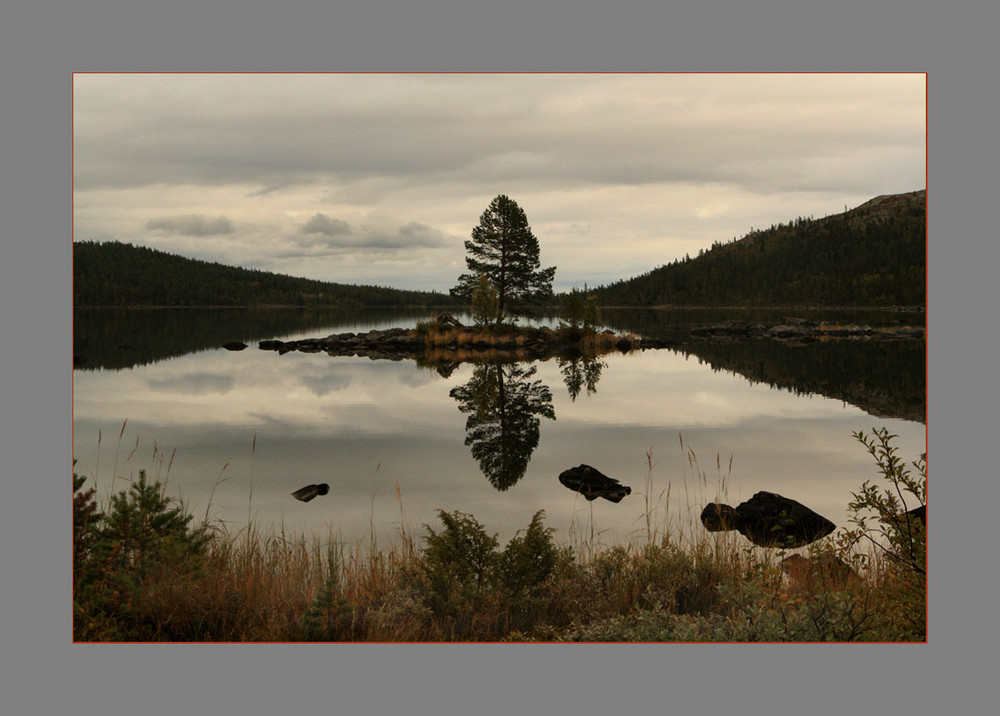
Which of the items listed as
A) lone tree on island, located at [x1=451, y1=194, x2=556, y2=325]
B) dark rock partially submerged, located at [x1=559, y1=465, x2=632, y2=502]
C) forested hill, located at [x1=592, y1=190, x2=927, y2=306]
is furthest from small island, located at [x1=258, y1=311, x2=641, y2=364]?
dark rock partially submerged, located at [x1=559, y1=465, x2=632, y2=502]

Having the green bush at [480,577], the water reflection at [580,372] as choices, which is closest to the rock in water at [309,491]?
the green bush at [480,577]

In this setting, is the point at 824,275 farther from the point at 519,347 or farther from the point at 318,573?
the point at 318,573

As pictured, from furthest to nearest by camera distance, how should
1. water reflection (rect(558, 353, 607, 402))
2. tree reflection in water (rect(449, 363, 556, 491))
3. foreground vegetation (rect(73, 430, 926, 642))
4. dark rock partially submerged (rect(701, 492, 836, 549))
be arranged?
water reflection (rect(558, 353, 607, 402)) < tree reflection in water (rect(449, 363, 556, 491)) < dark rock partially submerged (rect(701, 492, 836, 549)) < foreground vegetation (rect(73, 430, 926, 642))

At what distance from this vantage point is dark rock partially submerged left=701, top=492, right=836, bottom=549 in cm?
888

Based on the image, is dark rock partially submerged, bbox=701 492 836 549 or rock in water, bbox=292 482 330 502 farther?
rock in water, bbox=292 482 330 502

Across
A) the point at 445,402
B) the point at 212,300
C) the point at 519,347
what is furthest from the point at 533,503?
the point at 212,300

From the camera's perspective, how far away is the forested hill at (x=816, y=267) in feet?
86.3

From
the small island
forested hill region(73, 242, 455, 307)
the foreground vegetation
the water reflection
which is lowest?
the foreground vegetation

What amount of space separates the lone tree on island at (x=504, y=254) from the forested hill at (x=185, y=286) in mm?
17308

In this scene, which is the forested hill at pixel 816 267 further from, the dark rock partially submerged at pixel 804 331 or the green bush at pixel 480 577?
the green bush at pixel 480 577

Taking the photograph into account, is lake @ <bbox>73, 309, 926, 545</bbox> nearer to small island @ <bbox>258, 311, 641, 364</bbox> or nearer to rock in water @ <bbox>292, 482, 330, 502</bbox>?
rock in water @ <bbox>292, 482, 330, 502</bbox>

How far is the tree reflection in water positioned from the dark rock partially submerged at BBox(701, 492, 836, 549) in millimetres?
3196

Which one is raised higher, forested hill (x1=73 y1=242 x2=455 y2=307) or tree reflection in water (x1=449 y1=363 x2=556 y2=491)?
forested hill (x1=73 y1=242 x2=455 y2=307)

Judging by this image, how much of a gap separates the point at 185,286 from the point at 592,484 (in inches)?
1862
